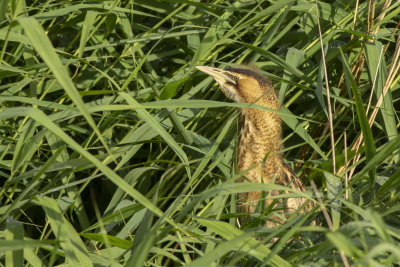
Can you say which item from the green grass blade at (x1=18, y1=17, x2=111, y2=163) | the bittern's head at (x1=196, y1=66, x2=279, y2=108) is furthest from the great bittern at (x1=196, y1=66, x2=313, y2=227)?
the green grass blade at (x1=18, y1=17, x2=111, y2=163)

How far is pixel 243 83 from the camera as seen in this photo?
2668mm

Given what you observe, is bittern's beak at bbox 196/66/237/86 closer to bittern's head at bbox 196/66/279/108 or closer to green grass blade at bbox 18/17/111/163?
bittern's head at bbox 196/66/279/108

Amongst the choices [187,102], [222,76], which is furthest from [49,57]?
[222,76]

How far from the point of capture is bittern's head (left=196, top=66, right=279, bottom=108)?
2.61m

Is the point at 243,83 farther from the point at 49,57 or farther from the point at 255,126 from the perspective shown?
the point at 49,57

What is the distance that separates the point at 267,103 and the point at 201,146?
30 centimetres

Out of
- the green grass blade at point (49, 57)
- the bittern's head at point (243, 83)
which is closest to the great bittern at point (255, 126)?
the bittern's head at point (243, 83)

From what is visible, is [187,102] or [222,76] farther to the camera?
[222,76]

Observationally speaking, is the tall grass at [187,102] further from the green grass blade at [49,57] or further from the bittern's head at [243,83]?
the green grass blade at [49,57]

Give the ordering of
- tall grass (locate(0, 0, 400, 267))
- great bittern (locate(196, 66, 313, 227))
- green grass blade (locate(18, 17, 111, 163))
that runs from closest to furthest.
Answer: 1. green grass blade (locate(18, 17, 111, 163))
2. tall grass (locate(0, 0, 400, 267))
3. great bittern (locate(196, 66, 313, 227))

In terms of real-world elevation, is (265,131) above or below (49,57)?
below

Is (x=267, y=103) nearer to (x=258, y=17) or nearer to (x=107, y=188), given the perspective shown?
(x=258, y=17)

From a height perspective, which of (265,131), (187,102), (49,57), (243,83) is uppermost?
(49,57)

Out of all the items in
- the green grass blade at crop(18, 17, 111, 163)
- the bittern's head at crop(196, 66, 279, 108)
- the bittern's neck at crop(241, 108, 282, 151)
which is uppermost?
the green grass blade at crop(18, 17, 111, 163)
